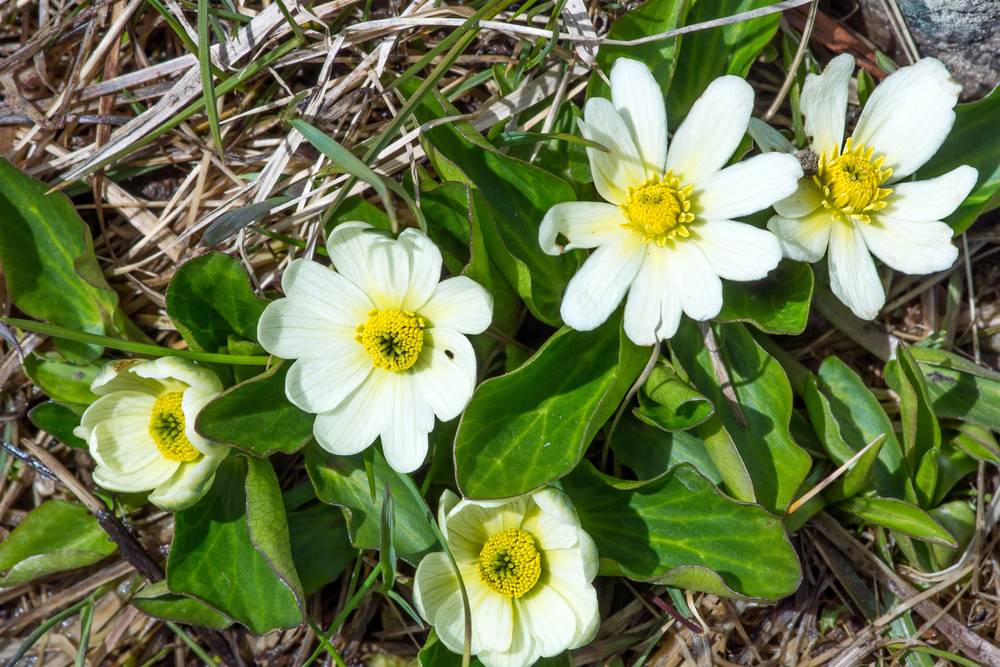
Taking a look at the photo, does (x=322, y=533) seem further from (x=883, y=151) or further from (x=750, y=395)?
(x=883, y=151)

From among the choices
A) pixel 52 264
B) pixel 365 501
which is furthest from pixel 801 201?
pixel 52 264

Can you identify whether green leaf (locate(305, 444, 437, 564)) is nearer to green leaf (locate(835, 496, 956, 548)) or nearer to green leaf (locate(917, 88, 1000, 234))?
green leaf (locate(835, 496, 956, 548))

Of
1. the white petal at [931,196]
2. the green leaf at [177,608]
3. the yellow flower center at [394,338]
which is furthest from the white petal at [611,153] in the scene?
the green leaf at [177,608]

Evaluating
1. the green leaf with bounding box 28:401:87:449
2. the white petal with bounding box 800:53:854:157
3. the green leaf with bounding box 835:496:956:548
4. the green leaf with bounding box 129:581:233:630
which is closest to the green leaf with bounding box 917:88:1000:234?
the white petal with bounding box 800:53:854:157

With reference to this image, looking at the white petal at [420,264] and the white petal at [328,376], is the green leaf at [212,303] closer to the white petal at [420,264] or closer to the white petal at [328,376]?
the white petal at [328,376]

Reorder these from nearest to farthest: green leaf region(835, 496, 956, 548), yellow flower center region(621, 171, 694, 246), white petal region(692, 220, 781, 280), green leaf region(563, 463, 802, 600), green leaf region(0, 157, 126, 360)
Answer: white petal region(692, 220, 781, 280) < yellow flower center region(621, 171, 694, 246) < green leaf region(563, 463, 802, 600) < green leaf region(835, 496, 956, 548) < green leaf region(0, 157, 126, 360)

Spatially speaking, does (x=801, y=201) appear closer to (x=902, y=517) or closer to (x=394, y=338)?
(x=902, y=517)
